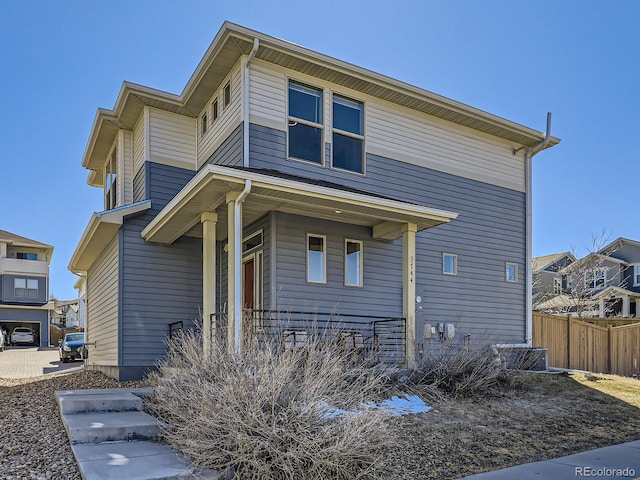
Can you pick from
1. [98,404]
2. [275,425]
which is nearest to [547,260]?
[98,404]

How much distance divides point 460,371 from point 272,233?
3922 millimetres

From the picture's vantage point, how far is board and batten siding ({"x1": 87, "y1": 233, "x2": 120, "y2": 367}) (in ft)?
33.9

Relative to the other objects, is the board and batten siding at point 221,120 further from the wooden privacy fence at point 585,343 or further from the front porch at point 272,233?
the wooden privacy fence at point 585,343

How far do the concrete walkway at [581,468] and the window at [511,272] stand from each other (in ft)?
22.7

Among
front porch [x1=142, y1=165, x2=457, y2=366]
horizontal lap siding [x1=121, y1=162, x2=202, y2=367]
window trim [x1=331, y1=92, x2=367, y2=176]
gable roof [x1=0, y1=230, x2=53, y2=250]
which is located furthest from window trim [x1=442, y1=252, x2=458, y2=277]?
gable roof [x1=0, y1=230, x2=53, y2=250]

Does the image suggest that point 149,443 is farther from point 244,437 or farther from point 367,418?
point 367,418

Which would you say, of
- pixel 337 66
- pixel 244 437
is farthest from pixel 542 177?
pixel 244 437

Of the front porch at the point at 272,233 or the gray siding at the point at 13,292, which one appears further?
the gray siding at the point at 13,292

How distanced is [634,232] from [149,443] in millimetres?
31513

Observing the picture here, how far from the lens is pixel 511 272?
1250 centimetres

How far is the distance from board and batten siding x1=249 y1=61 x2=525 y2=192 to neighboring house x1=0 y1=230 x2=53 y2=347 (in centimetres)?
3231

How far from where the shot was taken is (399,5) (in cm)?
1122

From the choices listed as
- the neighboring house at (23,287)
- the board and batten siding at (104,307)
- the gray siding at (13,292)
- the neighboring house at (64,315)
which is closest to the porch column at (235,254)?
the board and batten siding at (104,307)

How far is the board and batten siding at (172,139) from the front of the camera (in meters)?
10.7
